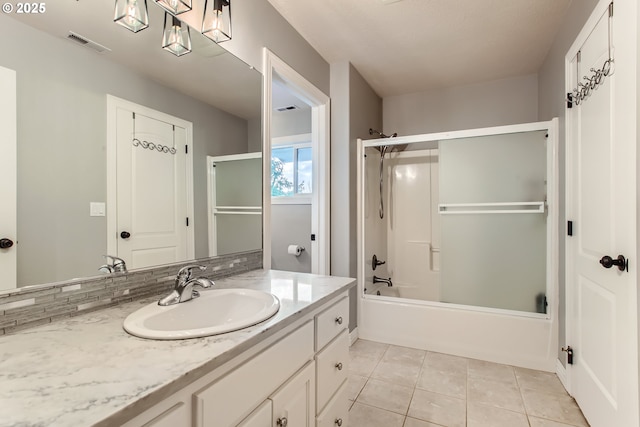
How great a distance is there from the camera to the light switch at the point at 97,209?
1.04 metres

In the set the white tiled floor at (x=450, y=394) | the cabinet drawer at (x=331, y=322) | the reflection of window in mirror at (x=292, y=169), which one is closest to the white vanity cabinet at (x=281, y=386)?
the cabinet drawer at (x=331, y=322)

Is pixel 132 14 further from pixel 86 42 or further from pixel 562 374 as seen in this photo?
pixel 562 374

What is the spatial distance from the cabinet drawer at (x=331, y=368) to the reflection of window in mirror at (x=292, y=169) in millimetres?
1994

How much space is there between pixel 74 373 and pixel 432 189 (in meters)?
3.24

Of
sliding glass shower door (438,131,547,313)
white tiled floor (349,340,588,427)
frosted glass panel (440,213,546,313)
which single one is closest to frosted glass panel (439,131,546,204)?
sliding glass shower door (438,131,547,313)

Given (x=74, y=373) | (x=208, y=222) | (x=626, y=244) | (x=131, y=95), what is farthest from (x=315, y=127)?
(x=74, y=373)

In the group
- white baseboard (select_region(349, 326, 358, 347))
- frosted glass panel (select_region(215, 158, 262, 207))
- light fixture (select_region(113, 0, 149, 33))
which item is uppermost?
light fixture (select_region(113, 0, 149, 33))

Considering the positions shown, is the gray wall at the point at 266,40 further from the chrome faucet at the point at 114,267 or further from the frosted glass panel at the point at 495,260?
the frosted glass panel at the point at 495,260

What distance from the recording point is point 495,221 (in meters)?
2.46

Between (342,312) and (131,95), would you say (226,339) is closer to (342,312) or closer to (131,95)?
(342,312)

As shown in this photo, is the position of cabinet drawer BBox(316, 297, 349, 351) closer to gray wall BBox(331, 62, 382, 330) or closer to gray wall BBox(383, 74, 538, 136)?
gray wall BBox(331, 62, 382, 330)

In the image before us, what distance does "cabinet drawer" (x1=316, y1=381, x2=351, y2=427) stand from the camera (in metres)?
1.21

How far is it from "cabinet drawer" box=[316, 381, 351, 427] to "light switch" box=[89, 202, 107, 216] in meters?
1.09

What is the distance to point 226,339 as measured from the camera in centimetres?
78
